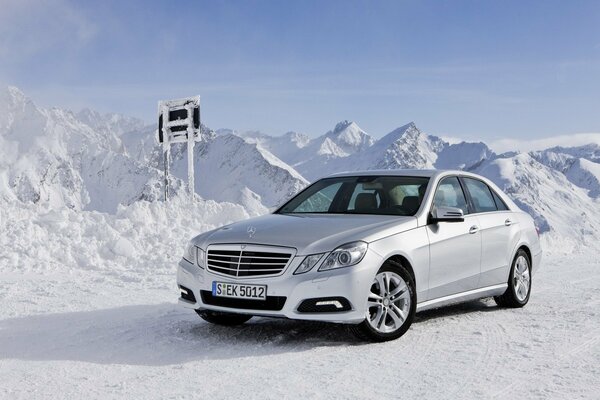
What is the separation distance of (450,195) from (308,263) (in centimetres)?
219

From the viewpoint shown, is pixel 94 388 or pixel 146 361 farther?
pixel 146 361

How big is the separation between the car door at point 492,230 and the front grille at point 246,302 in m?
2.46

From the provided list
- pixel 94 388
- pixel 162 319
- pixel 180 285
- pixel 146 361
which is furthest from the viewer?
pixel 162 319

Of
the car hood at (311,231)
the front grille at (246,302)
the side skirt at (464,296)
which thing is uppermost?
the car hood at (311,231)

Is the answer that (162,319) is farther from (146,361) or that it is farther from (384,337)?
(384,337)

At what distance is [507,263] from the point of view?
309 inches

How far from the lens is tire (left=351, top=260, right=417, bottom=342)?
5.95 meters

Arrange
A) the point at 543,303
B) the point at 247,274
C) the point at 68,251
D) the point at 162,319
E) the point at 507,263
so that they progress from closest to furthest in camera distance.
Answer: the point at 247,274
the point at 162,319
the point at 507,263
the point at 543,303
the point at 68,251

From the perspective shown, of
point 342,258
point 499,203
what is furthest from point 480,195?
point 342,258

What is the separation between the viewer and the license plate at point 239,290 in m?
5.81

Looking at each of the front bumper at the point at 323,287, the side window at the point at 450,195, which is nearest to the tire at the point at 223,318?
the front bumper at the point at 323,287

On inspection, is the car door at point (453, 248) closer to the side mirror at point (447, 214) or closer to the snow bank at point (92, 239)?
the side mirror at point (447, 214)

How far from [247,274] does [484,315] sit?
111 inches

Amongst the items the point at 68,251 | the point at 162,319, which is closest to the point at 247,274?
the point at 162,319
